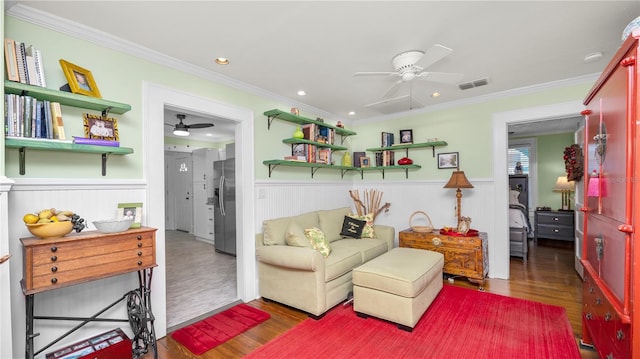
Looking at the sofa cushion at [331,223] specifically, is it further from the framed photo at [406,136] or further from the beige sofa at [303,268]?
the framed photo at [406,136]

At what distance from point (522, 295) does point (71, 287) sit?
424 cm

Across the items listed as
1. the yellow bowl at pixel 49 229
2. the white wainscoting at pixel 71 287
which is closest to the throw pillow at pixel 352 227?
the white wainscoting at pixel 71 287

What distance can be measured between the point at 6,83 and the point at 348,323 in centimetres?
296

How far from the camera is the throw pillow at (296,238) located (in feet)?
9.75

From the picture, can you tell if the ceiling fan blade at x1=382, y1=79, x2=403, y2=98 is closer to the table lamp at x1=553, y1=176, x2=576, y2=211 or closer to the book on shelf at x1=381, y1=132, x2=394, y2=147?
the book on shelf at x1=381, y1=132, x2=394, y2=147

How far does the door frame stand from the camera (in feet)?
8.09

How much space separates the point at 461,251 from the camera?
3.46m

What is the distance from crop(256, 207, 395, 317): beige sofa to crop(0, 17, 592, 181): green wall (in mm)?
763

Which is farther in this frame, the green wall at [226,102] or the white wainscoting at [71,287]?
the green wall at [226,102]

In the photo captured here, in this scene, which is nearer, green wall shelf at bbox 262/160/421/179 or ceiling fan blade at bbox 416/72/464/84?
ceiling fan blade at bbox 416/72/464/84

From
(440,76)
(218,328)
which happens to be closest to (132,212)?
(218,328)

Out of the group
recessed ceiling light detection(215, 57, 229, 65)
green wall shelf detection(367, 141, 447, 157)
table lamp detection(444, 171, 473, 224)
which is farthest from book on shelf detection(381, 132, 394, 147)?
recessed ceiling light detection(215, 57, 229, 65)

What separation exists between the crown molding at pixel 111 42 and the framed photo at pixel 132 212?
1.26 m

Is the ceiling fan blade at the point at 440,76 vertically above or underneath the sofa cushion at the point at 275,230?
above
